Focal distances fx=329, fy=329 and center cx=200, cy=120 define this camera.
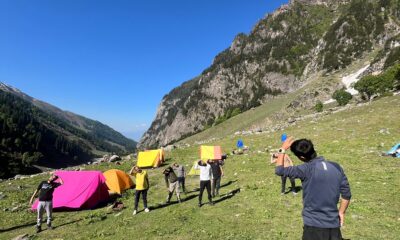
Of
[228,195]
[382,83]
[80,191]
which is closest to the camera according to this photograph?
[228,195]

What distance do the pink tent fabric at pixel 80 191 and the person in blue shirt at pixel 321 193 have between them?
19341mm

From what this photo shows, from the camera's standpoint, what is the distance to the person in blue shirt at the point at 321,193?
6.21m

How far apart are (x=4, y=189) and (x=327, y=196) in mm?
32170

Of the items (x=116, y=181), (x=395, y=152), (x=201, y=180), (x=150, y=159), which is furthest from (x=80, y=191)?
(x=395, y=152)

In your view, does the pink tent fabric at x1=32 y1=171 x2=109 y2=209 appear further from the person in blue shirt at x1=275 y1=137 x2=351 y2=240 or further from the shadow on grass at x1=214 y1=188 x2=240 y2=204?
the person in blue shirt at x1=275 y1=137 x2=351 y2=240

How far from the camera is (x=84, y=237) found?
15688 millimetres

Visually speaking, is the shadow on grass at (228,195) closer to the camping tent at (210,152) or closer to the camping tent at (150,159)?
the camping tent at (210,152)

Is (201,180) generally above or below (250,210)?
above

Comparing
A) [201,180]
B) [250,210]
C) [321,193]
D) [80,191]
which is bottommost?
[250,210]

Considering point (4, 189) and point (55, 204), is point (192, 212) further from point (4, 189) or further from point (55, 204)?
point (4, 189)

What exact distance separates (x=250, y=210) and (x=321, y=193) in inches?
420

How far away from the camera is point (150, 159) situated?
1480 inches

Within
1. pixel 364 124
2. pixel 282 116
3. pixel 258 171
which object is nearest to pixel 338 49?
pixel 282 116

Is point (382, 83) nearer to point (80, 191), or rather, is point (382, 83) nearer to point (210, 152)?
point (210, 152)
